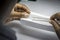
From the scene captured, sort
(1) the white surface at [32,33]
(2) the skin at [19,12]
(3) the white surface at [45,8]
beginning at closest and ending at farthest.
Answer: (1) the white surface at [32,33], (2) the skin at [19,12], (3) the white surface at [45,8]

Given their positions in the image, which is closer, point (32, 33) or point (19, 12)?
point (32, 33)

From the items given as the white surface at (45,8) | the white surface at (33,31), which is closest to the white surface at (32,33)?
the white surface at (33,31)

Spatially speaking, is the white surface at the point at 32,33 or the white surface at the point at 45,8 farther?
the white surface at the point at 45,8

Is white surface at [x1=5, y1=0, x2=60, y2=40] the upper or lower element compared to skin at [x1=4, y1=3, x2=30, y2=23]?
lower

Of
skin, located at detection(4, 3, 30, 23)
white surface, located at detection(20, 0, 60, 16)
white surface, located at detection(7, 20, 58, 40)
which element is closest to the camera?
white surface, located at detection(7, 20, 58, 40)

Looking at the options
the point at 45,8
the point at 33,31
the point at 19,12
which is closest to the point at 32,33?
the point at 33,31

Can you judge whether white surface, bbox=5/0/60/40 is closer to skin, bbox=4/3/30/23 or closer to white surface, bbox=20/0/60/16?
skin, bbox=4/3/30/23

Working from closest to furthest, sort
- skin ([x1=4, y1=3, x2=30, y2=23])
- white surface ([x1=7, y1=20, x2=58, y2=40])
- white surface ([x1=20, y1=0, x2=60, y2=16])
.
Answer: white surface ([x1=7, y1=20, x2=58, y2=40]) → skin ([x1=4, y1=3, x2=30, y2=23]) → white surface ([x1=20, y1=0, x2=60, y2=16])

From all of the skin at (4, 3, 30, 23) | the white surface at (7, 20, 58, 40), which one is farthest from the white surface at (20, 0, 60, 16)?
the white surface at (7, 20, 58, 40)

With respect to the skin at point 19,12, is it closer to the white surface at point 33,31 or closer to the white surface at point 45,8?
the white surface at point 33,31

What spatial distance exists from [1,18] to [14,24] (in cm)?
22

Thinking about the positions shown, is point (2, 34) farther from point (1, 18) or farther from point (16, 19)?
point (16, 19)

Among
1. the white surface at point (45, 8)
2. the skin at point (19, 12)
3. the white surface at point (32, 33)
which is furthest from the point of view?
the white surface at point (45, 8)

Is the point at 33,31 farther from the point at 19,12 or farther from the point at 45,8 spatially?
the point at 45,8
